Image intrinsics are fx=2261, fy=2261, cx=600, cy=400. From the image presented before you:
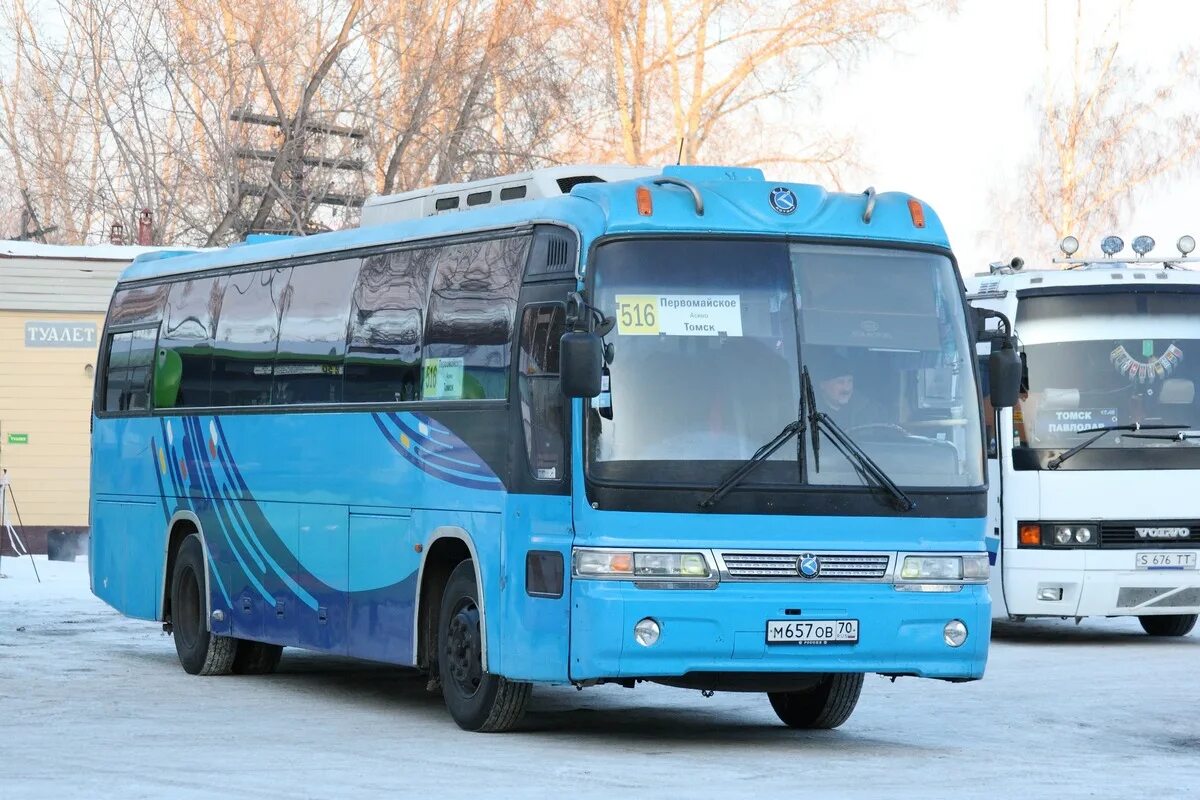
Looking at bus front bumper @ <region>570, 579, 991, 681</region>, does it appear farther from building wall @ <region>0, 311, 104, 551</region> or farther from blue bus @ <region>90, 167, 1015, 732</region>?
building wall @ <region>0, 311, 104, 551</region>

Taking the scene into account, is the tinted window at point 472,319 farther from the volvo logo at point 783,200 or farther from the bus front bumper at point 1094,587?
the bus front bumper at point 1094,587

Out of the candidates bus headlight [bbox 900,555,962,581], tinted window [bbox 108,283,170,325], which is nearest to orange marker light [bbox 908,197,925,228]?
bus headlight [bbox 900,555,962,581]

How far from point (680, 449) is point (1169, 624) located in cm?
1007

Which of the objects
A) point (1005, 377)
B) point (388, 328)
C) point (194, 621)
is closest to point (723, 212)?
point (1005, 377)

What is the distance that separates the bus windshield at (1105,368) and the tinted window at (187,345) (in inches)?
258

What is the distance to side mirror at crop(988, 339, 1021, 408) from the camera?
478 inches

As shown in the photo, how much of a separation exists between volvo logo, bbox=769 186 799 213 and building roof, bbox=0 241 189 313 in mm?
19722

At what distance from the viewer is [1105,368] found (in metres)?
18.6

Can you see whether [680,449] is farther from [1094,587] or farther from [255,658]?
[1094,587]

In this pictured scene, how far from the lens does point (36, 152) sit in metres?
40.8

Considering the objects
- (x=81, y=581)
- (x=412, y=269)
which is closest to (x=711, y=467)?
(x=412, y=269)

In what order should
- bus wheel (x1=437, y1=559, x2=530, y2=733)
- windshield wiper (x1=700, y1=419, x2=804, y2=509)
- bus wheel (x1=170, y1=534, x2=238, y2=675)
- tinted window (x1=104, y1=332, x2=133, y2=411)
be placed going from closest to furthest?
windshield wiper (x1=700, y1=419, x2=804, y2=509), bus wheel (x1=437, y1=559, x2=530, y2=733), bus wheel (x1=170, y1=534, x2=238, y2=675), tinted window (x1=104, y1=332, x2=133, y2=411)

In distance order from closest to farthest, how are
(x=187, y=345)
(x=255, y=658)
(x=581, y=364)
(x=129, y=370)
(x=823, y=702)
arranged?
(x=581, y=364), (x=823, y=702), (x=255, y=658), (x=187, y=345), (x=129, y=370)

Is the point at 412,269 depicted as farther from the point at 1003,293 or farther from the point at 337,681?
the point at 1003,293
